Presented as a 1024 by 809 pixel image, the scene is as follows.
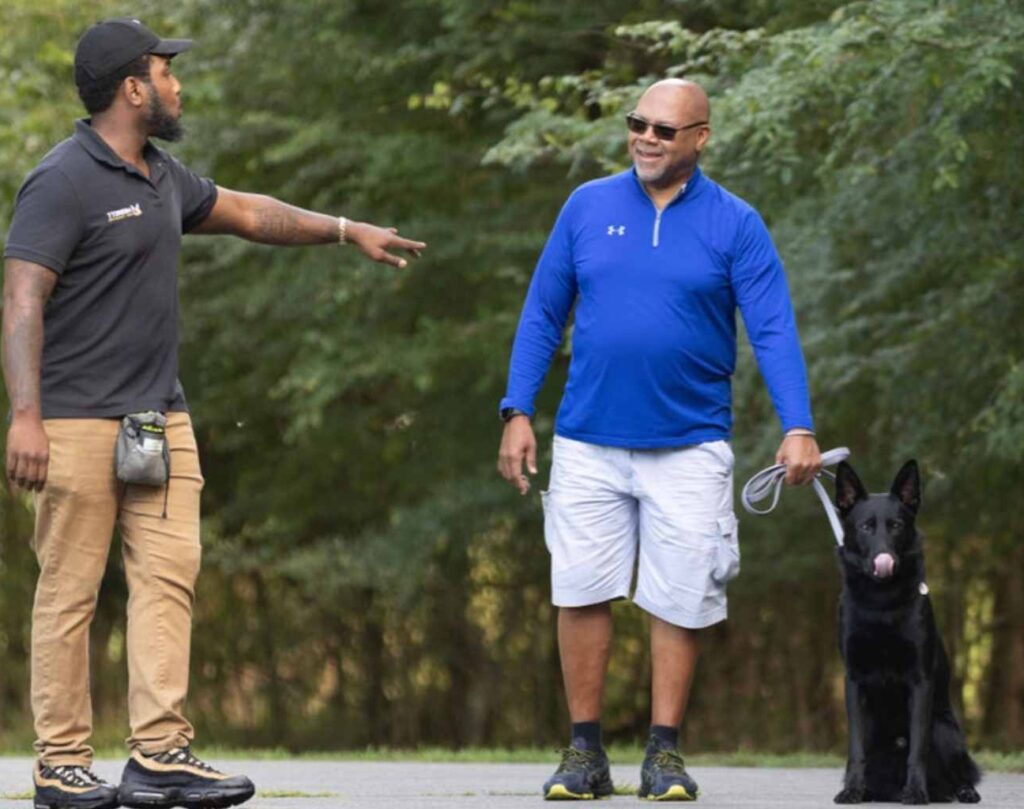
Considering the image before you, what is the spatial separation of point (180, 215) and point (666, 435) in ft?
5.72

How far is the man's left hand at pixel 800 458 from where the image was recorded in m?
7.30

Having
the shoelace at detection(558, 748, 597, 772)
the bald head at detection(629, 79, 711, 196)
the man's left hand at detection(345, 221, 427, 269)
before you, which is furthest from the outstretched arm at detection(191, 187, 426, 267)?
the shoelace at detection(558, 748, 597, 772)

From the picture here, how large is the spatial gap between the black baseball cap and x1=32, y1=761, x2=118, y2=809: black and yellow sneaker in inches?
76.3

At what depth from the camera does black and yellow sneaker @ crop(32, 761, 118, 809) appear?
6.48 metres

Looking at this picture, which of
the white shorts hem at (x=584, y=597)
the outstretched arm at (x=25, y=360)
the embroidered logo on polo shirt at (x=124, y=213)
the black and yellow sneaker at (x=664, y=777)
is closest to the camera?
the outstretched arm at (x=25, y=360)

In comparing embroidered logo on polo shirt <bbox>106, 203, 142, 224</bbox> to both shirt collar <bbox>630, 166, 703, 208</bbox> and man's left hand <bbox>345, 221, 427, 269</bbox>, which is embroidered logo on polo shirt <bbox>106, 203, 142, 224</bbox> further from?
shirt collar <bbox>630, 166, 703, 208</bbox>

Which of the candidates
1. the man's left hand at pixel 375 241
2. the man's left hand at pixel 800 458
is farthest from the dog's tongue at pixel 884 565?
the man's left hand at pixel 375 241

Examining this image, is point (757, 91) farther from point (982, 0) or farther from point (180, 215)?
point (180, 215)

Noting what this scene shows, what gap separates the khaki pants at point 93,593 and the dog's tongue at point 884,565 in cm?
214

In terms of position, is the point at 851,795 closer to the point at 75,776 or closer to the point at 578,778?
the point at 578,778

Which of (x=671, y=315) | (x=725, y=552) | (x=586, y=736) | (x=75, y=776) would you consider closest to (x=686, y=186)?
(x=671, y=315)

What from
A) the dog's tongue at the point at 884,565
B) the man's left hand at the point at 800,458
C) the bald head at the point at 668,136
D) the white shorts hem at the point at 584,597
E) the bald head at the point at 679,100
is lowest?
the white shorts hem at the point at 584,597

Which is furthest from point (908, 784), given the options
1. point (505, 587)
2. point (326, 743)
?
point (326, 743)

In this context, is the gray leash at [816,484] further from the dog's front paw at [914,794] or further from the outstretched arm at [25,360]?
the outstretched arm at [25,360]
